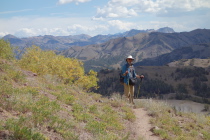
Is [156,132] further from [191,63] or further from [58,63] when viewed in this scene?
[191,63]

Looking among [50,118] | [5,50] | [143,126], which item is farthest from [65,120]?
[5,50]

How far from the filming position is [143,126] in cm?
884

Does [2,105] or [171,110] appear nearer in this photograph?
[2,105]

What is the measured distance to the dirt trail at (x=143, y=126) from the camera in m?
7.59

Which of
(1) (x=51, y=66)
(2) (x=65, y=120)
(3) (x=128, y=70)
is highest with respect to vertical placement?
(3) (x=128, y=70)

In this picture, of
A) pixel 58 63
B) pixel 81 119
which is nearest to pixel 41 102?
pixel 81 119

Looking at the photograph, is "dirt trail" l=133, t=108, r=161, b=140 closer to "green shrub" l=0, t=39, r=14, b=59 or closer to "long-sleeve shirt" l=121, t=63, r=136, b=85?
"long-sleeve shirt" l=121, t=63, r=136, b=85

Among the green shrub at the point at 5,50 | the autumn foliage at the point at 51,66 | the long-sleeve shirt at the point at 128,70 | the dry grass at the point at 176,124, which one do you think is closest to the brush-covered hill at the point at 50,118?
the dry grass at the point at 176,124

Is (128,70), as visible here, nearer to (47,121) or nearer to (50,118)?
(50,118)

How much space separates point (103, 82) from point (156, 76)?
3776 centimetres

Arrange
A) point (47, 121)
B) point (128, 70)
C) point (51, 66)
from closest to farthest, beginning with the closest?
1. point (47, 121)
2. point (128, 70)
3. point (51, 66)

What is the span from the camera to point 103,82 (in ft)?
395

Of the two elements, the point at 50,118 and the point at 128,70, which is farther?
the point at 128,70

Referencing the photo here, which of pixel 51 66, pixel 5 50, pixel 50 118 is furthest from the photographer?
pixel 51 66
